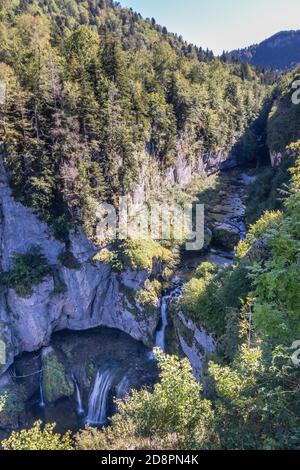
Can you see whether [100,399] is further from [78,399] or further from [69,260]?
[69,260]

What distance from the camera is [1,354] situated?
95.9 feet

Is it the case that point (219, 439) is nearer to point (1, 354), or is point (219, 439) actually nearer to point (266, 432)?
point (266, 432)

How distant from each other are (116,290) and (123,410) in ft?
64.5

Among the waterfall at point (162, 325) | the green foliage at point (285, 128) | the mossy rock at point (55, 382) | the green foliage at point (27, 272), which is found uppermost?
the green foliage at point (285, 128)

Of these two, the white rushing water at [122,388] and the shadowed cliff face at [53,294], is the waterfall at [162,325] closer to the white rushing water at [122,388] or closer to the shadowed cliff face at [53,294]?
the shadowed cliff face at [53,294]

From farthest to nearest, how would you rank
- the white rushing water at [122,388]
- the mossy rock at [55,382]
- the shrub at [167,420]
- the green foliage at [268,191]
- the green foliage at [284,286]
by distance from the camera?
the green foliage at [268,191] → the mossy rock at [55,382] → the white rushing water at [122,388] → the shrub at [167,420] → the green foliage at [284,286]

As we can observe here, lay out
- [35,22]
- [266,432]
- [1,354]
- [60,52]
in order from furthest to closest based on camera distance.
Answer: [35,22], [60,52], [1,354], [266,432]

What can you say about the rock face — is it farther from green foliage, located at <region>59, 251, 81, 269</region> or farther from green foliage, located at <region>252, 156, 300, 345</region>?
green foliage, located at <region>252, 156, 300, 345</region>

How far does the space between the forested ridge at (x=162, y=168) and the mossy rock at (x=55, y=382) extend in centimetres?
256

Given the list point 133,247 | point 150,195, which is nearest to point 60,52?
point 150,195

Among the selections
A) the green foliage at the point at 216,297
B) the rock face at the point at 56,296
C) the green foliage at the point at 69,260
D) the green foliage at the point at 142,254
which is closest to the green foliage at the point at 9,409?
the rock face at the point at 56,296

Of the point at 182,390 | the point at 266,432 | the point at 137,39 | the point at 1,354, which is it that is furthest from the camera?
the point at 137,39

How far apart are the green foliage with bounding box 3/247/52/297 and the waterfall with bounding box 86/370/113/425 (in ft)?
31.9

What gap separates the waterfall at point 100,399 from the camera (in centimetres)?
2666
